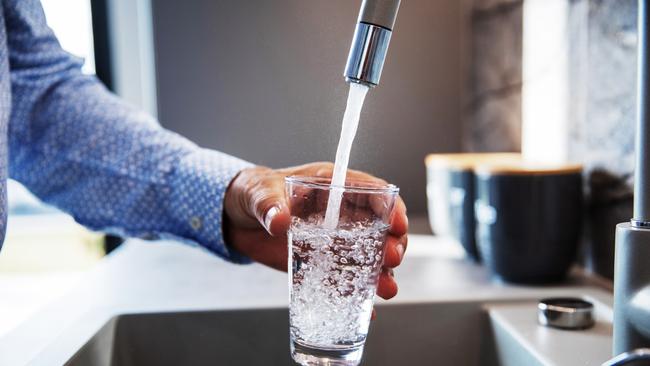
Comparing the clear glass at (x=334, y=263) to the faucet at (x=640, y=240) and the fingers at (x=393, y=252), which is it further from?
the faucet at (x=640, y=240)

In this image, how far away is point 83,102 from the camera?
91 centimetres

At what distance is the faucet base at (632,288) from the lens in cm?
48

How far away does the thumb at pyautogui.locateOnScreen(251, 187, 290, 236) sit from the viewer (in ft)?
1.83

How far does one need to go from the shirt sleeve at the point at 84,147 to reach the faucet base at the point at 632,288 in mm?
527

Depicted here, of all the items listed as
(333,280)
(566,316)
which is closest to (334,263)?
(333,280)

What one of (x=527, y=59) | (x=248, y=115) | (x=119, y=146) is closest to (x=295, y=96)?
(x=248, y=115)

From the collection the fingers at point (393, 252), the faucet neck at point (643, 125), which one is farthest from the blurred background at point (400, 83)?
the faucet neck at point (643, 125)

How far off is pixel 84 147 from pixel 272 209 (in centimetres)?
45

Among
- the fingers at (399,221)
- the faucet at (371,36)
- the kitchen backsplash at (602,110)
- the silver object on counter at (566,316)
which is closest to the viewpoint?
the faucet at (371,36)

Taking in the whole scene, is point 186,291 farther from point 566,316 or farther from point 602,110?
point 602,110

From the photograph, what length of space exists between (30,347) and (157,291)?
0.22 meters

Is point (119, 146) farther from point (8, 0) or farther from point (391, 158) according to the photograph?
point (391, 158)

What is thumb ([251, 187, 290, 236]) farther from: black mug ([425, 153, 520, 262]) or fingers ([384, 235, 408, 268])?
black mug ([425, 153, 520, 262])

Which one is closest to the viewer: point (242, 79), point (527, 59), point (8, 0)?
point (242, 79)
